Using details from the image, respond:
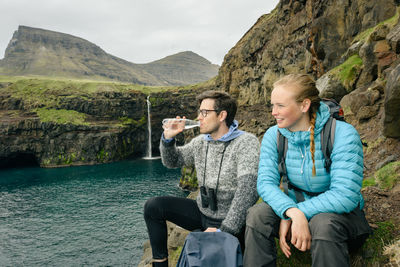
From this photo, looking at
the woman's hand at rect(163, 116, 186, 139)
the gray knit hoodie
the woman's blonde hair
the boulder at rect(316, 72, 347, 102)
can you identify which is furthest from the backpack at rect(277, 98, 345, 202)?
the boulder at rect(316, 72, 347, 102)

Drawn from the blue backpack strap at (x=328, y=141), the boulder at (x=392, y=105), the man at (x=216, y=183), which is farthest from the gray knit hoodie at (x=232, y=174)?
the boulder at (x=392, y=105)

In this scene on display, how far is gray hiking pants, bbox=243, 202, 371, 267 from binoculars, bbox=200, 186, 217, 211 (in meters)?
0.96

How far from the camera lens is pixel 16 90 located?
79062mm

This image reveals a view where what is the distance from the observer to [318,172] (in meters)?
3.44

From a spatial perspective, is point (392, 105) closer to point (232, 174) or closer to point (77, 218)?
point (232, 174)

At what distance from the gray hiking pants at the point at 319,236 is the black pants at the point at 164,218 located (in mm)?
1143

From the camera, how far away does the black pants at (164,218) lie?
434 cm

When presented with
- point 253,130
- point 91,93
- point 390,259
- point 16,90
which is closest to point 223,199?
point 390,259

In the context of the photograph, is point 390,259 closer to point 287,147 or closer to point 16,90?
point 287,147

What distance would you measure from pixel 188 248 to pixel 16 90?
9620 cm

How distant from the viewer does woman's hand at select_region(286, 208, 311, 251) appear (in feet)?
9.73

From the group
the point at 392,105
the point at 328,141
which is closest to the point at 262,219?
the point at 328,141

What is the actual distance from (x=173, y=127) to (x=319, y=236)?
3.12m

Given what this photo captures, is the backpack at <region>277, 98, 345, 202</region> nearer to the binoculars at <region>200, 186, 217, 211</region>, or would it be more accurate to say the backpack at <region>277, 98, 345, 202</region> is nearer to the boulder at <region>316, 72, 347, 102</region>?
the binoculars at <region>200, 186, 217, 211</region>
